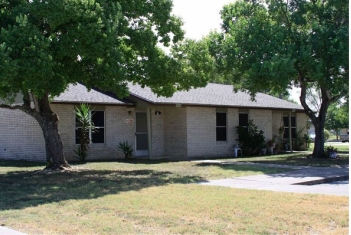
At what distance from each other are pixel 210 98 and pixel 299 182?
1254 centimetres

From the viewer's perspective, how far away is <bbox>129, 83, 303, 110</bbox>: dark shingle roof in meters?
22.3

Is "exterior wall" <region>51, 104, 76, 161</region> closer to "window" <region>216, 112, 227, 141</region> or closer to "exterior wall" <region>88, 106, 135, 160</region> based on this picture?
"exterior wall" <region>88, 106, 135, 160</region>

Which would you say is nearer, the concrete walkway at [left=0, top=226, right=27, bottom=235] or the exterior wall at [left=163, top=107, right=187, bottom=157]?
the concrete walkway at [left=0, top=226, right=27, bottom=235]

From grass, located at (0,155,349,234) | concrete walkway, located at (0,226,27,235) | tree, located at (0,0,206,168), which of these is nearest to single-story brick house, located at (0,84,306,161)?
tree, located at (0,0,206,168)

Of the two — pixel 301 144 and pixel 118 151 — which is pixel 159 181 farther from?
pixel 301 144

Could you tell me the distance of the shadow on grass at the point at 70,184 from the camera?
10.3m

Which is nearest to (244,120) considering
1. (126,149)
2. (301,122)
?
(301,122)

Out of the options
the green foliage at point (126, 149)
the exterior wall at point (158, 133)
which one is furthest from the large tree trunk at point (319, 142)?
the green foliage at point (126, 149)

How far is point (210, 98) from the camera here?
2492 cm

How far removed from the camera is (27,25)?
485 inches

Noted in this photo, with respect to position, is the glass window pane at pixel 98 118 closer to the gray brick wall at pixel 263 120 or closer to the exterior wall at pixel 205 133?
the exterior wall at pixel 205 133

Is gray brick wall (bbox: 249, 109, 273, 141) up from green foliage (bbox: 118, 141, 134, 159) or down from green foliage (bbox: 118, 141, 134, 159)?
up

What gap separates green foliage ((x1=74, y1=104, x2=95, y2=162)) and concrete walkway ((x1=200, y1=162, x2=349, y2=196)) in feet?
28.2

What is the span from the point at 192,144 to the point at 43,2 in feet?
39.8
